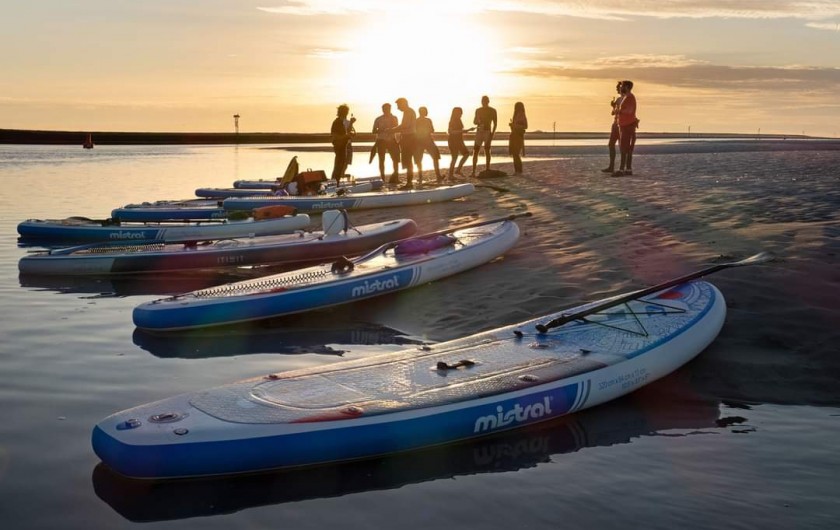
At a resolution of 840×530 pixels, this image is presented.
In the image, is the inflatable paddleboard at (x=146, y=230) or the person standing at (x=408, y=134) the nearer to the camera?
the inflatable paddleboard at (x=146, y=230)

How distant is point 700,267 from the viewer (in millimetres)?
9375

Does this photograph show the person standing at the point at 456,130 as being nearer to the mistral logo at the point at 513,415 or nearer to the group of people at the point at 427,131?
the group of people at the point at 427,131

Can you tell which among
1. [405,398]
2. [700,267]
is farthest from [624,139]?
[405,398]

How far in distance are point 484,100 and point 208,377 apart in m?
15.3

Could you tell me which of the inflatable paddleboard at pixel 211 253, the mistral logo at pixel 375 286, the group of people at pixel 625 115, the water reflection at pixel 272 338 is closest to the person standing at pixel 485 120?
the group of people at pixel 625 115

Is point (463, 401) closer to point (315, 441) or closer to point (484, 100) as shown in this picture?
point (315, 441)

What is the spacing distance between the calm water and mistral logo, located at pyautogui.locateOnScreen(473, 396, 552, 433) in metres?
0.12

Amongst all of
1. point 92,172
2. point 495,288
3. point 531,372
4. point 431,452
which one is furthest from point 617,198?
point 92,172

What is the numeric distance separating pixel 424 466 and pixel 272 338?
365cm

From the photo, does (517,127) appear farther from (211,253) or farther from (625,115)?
(211,253)

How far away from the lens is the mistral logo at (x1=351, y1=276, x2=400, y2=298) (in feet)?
31.4

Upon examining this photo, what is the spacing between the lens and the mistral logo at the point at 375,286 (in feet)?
31.4

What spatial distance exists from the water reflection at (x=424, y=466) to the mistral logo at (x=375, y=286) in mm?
3934

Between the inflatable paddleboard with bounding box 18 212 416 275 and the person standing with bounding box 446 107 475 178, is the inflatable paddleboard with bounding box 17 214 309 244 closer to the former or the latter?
the inflatable paddleboard with bounding box 18 212 416 275
